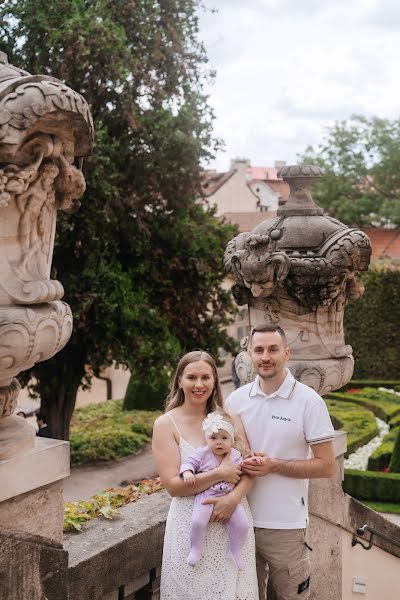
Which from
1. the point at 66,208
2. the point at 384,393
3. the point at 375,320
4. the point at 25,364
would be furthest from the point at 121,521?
the point at 375,320

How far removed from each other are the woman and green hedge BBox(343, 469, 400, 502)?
360 inches

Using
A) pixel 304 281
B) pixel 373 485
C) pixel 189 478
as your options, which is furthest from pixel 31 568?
pixel 373 485

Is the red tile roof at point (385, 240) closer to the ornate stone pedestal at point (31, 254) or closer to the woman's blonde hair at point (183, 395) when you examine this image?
the woman's blonde hair at point (183, 395)

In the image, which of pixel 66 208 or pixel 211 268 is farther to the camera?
pixel 211 268

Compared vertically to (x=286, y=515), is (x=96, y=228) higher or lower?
higher

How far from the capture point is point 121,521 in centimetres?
386

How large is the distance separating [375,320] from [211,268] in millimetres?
10352

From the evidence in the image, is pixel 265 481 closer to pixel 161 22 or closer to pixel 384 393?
pixel 161 22

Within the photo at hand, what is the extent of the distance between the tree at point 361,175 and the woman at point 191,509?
32.1 meters

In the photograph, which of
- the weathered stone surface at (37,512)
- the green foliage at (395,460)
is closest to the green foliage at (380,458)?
the green foliage at (395,460)

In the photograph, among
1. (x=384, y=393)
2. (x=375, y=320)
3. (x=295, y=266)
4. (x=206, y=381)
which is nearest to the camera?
(x=206, y=381)

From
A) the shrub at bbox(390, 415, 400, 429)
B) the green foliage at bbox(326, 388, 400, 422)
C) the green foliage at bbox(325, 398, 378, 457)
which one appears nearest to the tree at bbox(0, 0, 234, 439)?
the green foliage at bbox(325, 398, 378, 457)

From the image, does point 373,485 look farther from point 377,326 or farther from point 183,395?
point 377,326

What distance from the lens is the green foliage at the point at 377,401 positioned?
A: 1812 centimetres
